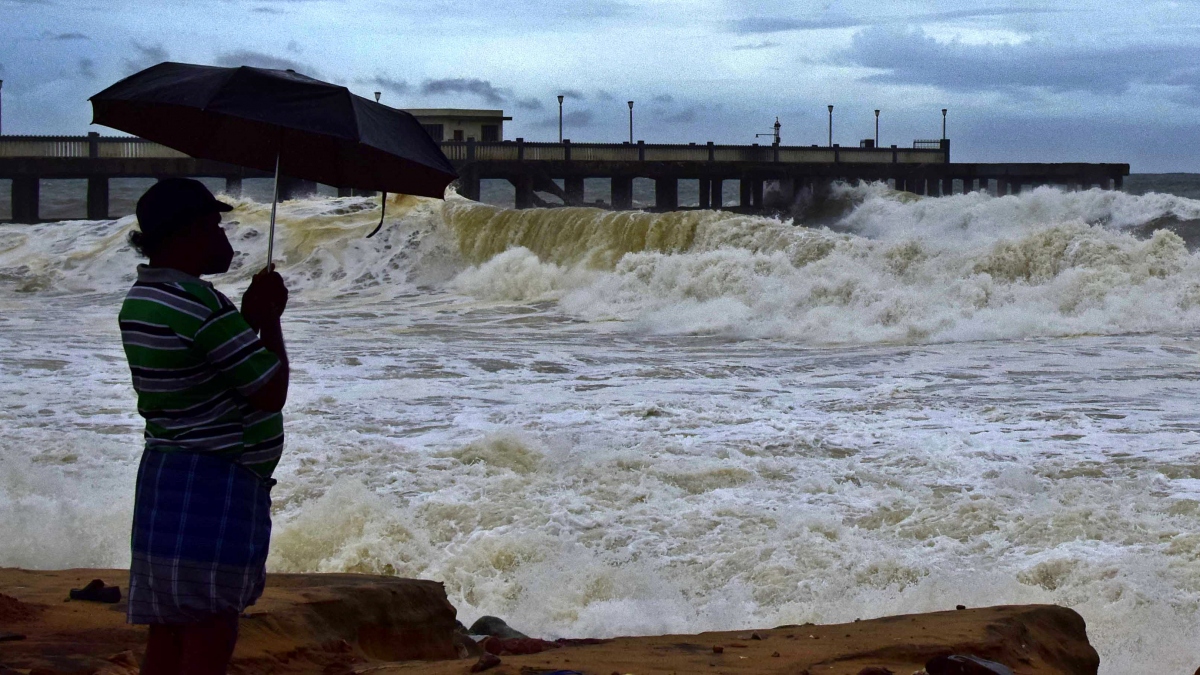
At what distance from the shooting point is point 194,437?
2.75 meters

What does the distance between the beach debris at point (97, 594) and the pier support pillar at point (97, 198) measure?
1473 inches

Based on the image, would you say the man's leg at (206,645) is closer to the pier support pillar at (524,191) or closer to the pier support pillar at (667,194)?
the pier support pillar at (524,191)

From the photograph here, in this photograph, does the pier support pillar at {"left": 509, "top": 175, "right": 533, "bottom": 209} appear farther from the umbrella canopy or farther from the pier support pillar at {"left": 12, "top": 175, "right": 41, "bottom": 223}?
the umbrella canopy

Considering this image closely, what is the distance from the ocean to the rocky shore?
1287 mm

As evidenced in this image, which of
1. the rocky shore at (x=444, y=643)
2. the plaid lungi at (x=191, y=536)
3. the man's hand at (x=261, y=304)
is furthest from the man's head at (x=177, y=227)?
the rocky shore at (x=444, y=643)

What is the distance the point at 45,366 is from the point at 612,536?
29.4 ft

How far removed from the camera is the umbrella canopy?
3.48m

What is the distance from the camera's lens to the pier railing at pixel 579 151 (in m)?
37.8

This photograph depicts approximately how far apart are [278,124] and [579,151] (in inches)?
1587

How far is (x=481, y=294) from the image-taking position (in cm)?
2709

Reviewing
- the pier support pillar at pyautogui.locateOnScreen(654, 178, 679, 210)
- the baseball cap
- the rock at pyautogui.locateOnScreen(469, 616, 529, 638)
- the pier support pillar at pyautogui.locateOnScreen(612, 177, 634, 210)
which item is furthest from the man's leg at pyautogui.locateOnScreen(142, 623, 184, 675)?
the pier support pillar at pyautogui.locateOnScreen(654, 178, 679, 210)

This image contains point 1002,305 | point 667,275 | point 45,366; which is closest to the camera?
point 45,366

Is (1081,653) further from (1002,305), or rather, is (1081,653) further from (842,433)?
(1002,305)

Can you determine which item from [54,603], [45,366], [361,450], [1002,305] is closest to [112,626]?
[54,603]
